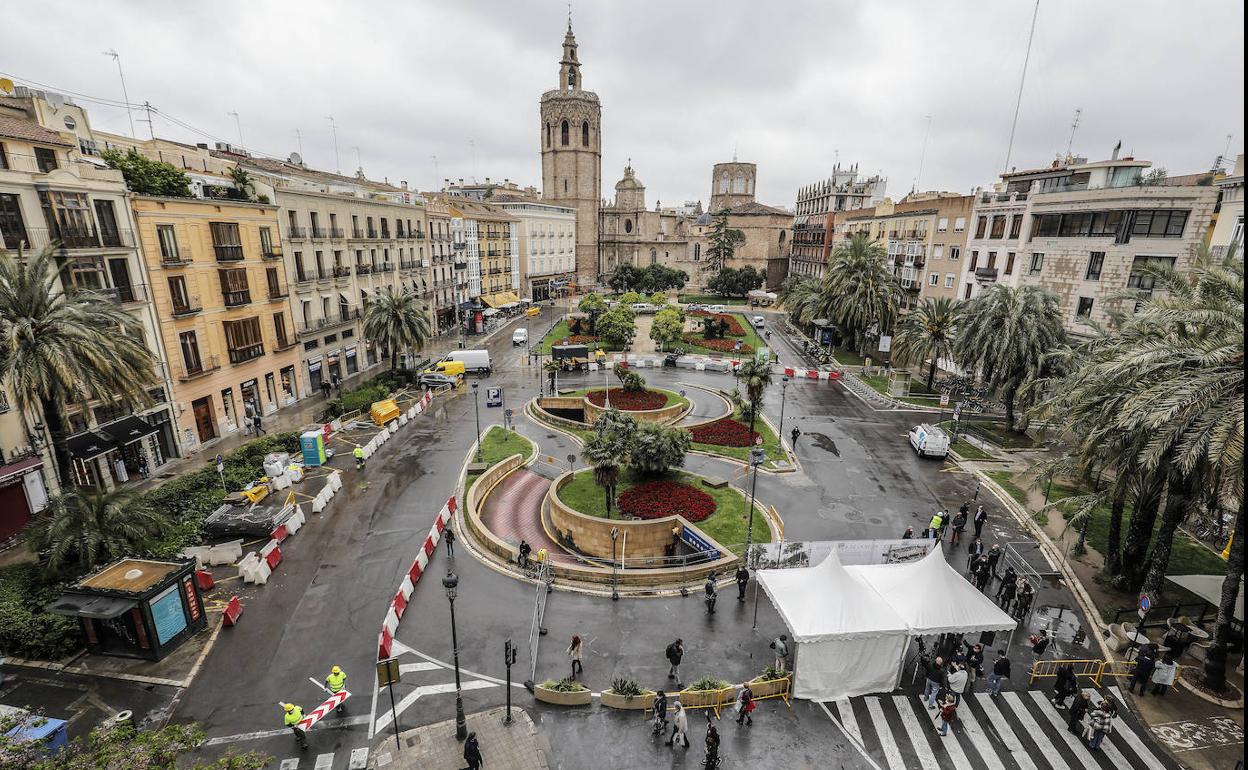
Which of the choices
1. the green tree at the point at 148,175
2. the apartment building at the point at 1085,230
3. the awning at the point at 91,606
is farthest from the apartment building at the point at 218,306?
the apartment building at the point at 1085,230

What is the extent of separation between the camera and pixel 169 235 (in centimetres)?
2820

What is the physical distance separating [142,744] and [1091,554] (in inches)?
1096

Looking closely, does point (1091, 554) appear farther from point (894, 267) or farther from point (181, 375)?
point (894, 267)

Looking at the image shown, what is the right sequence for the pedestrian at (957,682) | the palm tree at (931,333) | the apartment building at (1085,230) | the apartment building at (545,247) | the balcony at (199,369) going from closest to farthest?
the pedestrian at (957,682) → the balcony at (199,369) → the apartment building at (1085,230) → the palm tree at (931,333) → the apartment building at (545,247)

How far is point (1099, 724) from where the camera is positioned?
12914 millimetres

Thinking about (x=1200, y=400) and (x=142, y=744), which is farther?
(x=1200, y=400)


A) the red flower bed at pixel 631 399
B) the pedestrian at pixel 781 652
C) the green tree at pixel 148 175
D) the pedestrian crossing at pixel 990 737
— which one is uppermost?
the green tree at pixel 148 175

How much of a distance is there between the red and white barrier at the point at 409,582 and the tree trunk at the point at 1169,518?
20808 millimetres

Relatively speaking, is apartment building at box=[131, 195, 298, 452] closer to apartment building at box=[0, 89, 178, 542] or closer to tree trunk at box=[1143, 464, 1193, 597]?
apartment building at box=[0, 89, 178, 542]

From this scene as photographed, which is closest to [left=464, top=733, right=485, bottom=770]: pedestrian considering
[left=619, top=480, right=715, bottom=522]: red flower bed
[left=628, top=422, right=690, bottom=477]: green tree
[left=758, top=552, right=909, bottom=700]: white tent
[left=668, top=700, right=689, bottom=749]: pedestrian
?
[left=668, top=700, right=689, bottom=749]: pedestrian

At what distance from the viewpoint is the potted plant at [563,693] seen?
14.1 meters

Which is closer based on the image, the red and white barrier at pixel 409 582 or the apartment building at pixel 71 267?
the red and white barrier at pixel 409 582

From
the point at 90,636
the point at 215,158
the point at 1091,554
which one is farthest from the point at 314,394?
the point at 1091,554

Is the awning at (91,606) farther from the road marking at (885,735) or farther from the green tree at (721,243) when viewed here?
the green tree at (721,243)
